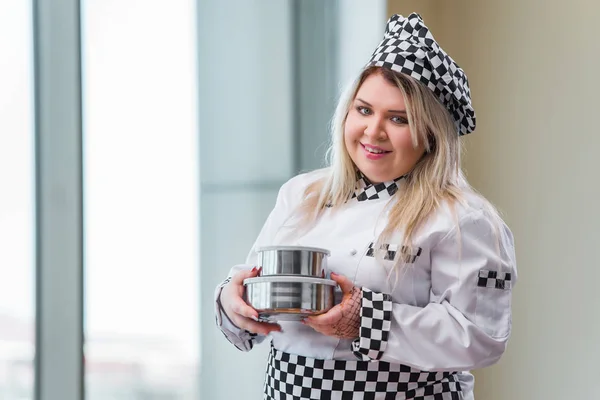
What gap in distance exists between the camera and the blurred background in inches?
74.6

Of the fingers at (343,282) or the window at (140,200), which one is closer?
the fingers at (343,282)

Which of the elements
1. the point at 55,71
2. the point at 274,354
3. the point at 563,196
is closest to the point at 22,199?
the point at 55,71

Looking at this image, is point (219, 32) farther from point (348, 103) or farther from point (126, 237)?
point (348, 103)

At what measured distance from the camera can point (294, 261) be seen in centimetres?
132

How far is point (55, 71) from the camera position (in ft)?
6.25

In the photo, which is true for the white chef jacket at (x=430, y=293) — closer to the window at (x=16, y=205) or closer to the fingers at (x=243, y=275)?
the fingers at (x=243, y=275)

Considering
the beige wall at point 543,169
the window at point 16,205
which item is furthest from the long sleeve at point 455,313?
the beige wall at point 543,169

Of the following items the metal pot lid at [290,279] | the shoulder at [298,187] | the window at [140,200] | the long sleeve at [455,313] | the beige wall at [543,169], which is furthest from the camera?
the beige wall at [543,169]

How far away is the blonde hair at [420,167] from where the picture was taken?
1.48m

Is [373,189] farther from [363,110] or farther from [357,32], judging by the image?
[357,32]

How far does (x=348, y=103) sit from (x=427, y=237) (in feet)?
0.97

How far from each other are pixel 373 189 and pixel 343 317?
31 centimetres

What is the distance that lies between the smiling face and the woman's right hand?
0.95 feet

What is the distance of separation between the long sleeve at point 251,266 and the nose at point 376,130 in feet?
0.81
